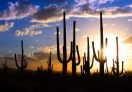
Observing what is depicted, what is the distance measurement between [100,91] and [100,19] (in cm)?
447

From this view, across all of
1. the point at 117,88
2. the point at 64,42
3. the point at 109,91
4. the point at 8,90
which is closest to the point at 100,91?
the point at 109,91

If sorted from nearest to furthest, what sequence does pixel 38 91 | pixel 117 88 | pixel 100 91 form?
pixel 38 91 → pixel 100 91 → pixel 117 88

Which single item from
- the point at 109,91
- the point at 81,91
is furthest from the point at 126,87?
the point at 81,91

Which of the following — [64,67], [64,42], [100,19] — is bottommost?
[64,67]

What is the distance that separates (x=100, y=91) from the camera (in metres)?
20.8

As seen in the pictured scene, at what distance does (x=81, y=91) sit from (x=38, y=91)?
2.55 meters

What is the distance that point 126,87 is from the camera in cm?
2267

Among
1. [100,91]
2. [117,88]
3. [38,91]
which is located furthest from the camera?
[117,88]

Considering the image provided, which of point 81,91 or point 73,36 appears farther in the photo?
point 73,36

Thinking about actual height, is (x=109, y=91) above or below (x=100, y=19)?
below

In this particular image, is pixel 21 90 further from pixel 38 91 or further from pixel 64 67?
pixel 64 67

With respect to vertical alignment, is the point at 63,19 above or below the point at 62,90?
above

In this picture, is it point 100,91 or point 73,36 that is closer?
point 100,91

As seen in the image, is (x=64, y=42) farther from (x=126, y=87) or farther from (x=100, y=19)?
A: (x=126, y=87)
